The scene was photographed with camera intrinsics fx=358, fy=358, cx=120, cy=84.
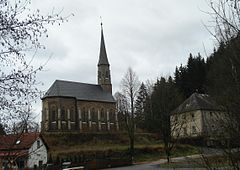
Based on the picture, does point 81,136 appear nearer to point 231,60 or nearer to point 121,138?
point 121,138

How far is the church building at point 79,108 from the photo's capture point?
8031cm

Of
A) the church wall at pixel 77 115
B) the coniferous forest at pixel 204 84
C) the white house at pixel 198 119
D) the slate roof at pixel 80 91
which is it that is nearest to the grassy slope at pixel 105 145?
the coniferous forest at pixel 204 84

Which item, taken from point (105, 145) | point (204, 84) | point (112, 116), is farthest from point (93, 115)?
point (204, 84)

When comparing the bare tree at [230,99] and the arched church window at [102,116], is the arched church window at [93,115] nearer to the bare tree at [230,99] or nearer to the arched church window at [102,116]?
the arched church window at [102,116]

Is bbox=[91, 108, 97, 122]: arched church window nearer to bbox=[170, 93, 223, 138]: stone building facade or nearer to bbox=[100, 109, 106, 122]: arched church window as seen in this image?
bbox=[100, 109, 106, 122]: arched church window

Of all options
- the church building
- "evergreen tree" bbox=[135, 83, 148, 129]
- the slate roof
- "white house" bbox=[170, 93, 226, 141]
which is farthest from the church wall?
"white house" bbox=[170, 93, 226, 141]

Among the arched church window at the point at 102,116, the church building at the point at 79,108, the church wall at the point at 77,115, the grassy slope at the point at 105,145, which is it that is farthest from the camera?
the arched church window at the point at 102,116

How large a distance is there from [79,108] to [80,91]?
17.8ft

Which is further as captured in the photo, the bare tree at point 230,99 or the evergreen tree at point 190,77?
the evergreen tree at point 190,77

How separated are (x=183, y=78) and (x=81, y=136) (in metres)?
31.1

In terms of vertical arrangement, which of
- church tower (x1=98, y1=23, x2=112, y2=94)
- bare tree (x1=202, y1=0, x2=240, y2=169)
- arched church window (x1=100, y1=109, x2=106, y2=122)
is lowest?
bare tree (x1=202, y1=0, x2=240, y2=169)

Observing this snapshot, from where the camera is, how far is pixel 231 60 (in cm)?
512

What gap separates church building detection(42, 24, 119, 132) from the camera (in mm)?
80312

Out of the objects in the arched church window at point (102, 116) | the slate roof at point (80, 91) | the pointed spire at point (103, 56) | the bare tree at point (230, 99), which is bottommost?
the bare tree at point (230, 99)
